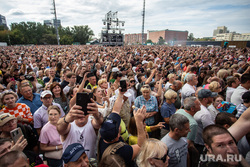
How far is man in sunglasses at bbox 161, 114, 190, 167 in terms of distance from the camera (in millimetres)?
1869

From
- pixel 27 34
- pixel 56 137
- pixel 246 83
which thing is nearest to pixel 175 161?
pixel 56 137

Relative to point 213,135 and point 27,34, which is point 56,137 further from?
point 27,34

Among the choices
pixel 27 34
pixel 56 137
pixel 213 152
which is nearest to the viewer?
pixel 213 152

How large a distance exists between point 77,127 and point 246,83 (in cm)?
398

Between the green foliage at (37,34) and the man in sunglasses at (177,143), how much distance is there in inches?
2699

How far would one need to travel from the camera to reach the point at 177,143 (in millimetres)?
1931

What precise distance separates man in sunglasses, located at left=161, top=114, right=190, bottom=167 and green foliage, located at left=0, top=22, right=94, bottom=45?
68.6 m

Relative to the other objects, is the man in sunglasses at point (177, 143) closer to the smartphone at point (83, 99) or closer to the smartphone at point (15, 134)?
the smartphone at point (83, 99)

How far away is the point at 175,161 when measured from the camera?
186cm

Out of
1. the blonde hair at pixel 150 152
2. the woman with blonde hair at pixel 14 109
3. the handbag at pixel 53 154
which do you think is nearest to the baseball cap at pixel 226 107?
the blonde hair at pixel 150 152

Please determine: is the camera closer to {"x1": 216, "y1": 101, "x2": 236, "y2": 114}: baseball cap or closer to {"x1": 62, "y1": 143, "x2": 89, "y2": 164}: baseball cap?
{"x1": 62, "y1": 143, "x2": 89, "y2": 164}: baseball cap

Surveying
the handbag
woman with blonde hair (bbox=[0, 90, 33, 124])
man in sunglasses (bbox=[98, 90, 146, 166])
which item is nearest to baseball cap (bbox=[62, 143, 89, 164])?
man in sunglasses (bbox=[98, 90, 146, 166])

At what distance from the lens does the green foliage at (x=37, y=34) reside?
53753 mm

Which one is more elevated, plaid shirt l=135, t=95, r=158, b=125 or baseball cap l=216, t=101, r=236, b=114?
baseball cap l=216, t=101, r=236, b=114
